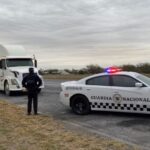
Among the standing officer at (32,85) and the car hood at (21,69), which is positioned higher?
the car hood at (21,69)

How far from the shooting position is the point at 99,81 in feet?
40.9

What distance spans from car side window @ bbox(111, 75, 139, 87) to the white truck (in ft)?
29.8

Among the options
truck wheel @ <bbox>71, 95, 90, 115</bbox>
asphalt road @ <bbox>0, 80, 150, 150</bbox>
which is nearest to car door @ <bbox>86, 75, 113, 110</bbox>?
truck wheel @ <bbox>71, 95, 90, 115</bbox>

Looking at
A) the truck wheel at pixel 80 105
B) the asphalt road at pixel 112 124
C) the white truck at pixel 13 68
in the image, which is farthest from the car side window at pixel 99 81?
the white truck at pixel 13 68

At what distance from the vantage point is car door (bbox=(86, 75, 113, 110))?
12.0m

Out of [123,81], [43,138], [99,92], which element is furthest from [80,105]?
[43,138]

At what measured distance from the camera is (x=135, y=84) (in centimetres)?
1146

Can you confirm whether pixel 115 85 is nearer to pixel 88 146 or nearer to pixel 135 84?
pixel 135 84

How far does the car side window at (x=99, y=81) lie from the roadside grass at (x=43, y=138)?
1914 millimetres

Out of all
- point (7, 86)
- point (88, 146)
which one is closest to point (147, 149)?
point (88, 146)

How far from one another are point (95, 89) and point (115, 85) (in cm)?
71

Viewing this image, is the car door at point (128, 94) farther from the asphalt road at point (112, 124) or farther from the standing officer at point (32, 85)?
the standing officer at point (32, 85)

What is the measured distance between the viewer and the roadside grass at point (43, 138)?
7.79m

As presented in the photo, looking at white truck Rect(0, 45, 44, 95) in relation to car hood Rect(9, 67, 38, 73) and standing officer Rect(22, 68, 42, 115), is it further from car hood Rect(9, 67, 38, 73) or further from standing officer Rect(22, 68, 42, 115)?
standing officer Rect(22, 68, 42, 115)
